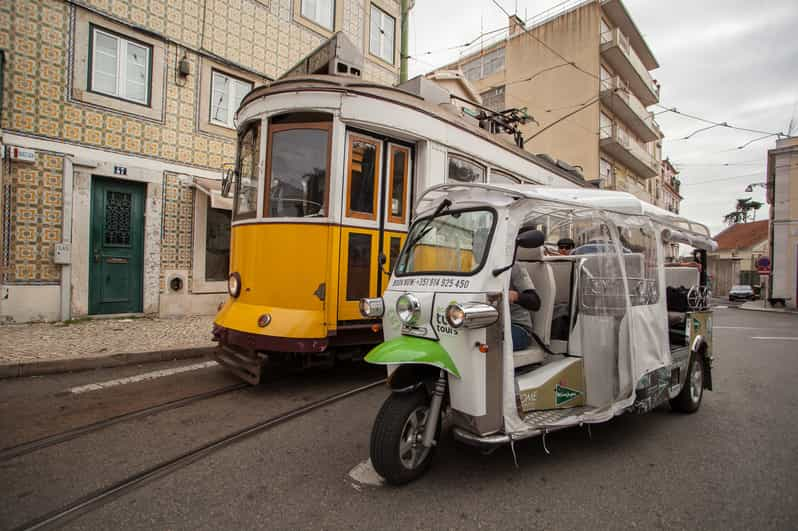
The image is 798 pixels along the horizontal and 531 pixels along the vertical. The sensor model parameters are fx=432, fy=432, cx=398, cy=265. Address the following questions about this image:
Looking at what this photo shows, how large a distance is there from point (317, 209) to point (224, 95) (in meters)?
7.33

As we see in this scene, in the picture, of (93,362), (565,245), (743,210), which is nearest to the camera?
(565,245)

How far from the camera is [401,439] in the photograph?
290 centimetres

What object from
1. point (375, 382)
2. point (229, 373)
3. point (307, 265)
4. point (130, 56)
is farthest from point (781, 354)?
point (130, 56)

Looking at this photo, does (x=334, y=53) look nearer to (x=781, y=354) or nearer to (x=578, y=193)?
(x=578, y=193)

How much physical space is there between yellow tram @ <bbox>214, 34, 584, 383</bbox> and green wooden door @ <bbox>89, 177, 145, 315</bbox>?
5.00 metres

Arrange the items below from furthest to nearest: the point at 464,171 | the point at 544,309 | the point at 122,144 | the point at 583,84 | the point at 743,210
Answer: the point at 743,210 < the point at 583,84 < the point at 122,144 < the point at 464,171 < the point at 544,309

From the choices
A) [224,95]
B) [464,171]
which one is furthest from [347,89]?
[224,95]

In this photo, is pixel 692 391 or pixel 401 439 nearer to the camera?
pixel 401 439

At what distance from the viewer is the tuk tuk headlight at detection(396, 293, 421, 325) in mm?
3197

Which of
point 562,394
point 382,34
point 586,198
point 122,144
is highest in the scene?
point 382,34

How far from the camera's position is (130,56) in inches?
358

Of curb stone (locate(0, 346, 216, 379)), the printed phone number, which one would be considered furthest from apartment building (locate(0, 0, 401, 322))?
the printed phone number

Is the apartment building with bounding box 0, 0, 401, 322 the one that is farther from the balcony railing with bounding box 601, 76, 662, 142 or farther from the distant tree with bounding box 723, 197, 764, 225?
the distant tree with bounding box 723, 197, 764, 225

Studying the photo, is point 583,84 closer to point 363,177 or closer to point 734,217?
point 363,177
